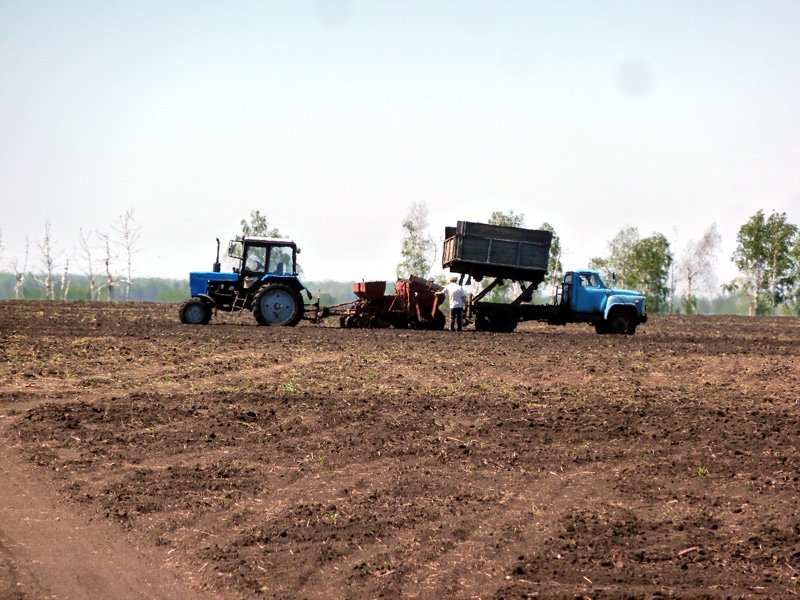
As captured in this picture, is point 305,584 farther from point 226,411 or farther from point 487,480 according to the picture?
point 226,411

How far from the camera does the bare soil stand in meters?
8.24

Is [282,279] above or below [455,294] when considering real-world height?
above

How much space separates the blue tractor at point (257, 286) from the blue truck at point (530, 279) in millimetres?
5085

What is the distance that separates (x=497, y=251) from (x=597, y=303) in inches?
138

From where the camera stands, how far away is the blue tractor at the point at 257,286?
29516 mm

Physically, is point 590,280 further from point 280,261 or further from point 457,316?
point 280,261

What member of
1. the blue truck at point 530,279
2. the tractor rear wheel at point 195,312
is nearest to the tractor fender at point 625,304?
the blue truck at point 530,279

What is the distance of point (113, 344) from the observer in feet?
78.9

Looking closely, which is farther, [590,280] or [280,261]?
[590,280]

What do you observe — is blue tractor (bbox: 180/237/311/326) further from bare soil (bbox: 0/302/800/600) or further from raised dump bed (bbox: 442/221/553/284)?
bare soil (bbox: 0/302/800/600)

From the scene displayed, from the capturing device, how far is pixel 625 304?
102ft

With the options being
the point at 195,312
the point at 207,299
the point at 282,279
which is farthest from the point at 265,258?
the point at 195,312

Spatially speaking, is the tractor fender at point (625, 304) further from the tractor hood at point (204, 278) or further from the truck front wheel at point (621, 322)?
the tractor hood at point (204, 278)

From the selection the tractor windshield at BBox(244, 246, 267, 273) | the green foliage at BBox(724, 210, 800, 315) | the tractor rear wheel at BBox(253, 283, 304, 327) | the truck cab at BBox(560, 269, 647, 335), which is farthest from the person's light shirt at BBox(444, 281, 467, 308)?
the green foliage at BBox(724, 210, 800, 315)
